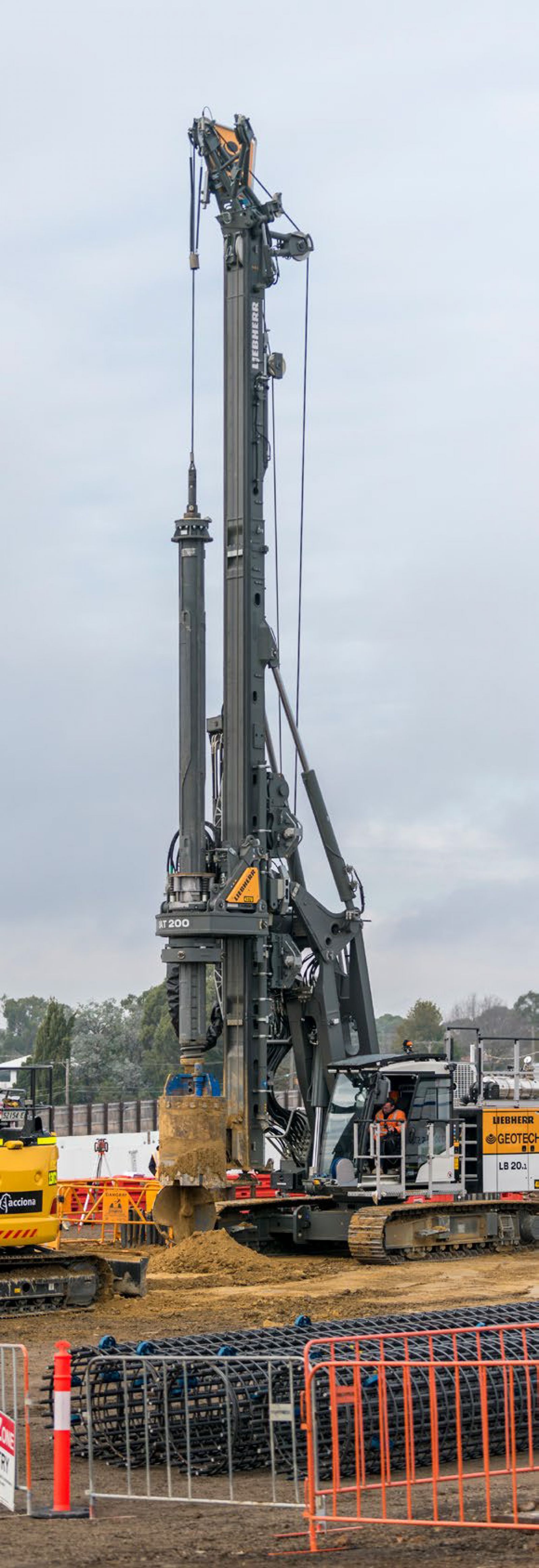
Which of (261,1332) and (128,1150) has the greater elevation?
(128,1150)

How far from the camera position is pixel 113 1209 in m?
29.6

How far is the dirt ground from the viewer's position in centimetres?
1055

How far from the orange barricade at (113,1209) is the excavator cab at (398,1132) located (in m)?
2.65

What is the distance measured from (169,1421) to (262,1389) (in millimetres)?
635

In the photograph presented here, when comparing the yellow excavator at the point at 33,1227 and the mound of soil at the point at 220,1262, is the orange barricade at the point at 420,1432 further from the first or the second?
the mound of soil at the point at 220,1262

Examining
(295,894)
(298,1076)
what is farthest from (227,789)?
(298,1076)

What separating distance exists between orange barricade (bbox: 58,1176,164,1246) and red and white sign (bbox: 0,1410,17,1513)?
1578 centimetres

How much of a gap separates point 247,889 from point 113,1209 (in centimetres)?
507

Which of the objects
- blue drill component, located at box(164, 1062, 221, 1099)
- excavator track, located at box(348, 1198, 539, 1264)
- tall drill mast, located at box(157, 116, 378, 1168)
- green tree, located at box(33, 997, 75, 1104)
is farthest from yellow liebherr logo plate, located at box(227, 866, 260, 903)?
green tree, located at box(33, 997, 75, 1104)

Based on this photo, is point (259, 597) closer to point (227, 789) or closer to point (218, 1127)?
point (227, 789)

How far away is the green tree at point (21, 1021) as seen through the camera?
15412cm

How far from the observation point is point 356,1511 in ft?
38.1

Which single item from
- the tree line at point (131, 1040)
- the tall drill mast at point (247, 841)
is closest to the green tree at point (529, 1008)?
the tree line at point (131, 1040)

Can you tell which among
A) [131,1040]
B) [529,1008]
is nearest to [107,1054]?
[131,1040]
